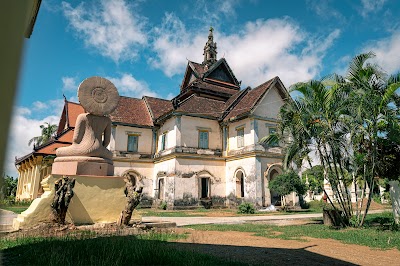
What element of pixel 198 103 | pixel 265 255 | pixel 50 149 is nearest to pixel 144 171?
pixel 198 103

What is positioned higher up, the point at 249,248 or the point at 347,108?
the point at 347,108

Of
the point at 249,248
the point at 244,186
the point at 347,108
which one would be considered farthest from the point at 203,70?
the point at 249,248

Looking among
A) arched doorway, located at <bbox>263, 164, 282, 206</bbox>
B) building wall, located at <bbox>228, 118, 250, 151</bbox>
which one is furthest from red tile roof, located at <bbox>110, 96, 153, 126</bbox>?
arched doorway, located at <bbox>263, 164, 282, 206</bbox>

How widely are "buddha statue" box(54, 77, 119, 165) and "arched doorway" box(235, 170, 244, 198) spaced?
554 inches

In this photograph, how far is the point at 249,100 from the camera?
23.0 meters

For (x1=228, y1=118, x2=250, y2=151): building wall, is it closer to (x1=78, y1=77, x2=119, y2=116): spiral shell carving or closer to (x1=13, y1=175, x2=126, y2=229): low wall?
(x1=78, y1=77, x2=119, y2=116): spiral shell carving

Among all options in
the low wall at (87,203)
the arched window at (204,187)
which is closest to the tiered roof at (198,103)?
the arched window at (204,187)

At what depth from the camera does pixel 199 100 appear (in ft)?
81.4

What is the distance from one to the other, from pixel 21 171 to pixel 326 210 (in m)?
30.0

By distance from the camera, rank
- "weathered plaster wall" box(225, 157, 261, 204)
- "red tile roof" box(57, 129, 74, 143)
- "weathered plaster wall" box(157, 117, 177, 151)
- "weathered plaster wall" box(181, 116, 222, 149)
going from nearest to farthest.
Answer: "weathered plaster wall" box(225, 157, 261, 204), "weathered plaster wall" box(157, 117, 177, 151), "weathered plaster wall" box(181, 116, 222, 149), "red tile roof" box(57, 129, 74, 143)

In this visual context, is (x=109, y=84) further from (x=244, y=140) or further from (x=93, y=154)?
(x=244, y=140)

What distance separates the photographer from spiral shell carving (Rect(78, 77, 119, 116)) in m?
9.12

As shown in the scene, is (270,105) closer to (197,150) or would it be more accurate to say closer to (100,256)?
(197,150)

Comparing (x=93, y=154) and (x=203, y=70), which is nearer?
(x=93, y=154)
